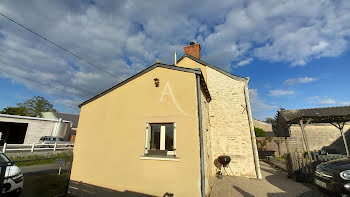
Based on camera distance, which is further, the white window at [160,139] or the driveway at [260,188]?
the driveway at [260,188]

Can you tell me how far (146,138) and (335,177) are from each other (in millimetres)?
5736

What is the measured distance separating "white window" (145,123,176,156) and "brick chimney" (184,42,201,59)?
7389 mm

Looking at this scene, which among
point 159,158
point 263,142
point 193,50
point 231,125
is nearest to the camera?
point 159,158

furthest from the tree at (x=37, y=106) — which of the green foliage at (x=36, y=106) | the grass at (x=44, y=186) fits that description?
the grass at (x=44, y=186)

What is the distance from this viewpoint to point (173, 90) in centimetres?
566

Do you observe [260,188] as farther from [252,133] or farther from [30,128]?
[30,128]

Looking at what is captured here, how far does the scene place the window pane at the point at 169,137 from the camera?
17.2ft

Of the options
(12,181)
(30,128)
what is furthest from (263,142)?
(30,128)

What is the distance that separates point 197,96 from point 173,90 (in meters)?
0.96

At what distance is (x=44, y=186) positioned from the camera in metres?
6.58

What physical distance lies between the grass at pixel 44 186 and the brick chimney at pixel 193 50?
10802 mm

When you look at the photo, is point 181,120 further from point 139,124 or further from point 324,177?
point 324,177

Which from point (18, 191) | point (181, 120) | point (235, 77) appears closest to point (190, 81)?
point (181, 120)

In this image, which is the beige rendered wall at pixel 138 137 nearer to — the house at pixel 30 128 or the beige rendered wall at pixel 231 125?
the beige rendered wall at pixel 231 125
